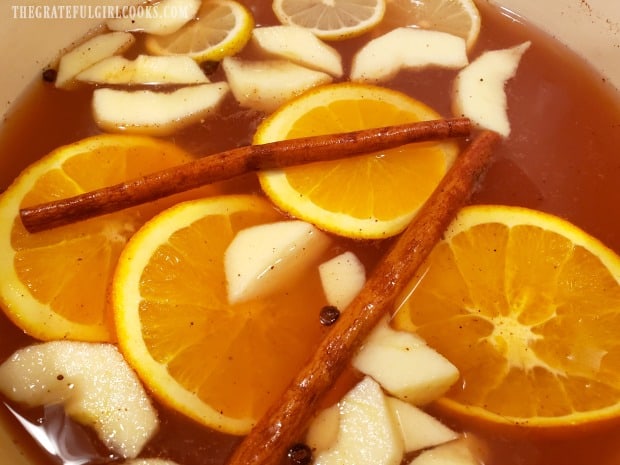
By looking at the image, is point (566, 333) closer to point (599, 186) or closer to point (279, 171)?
point (599, 186)

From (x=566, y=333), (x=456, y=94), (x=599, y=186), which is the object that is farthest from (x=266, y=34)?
(x=566, y=333)

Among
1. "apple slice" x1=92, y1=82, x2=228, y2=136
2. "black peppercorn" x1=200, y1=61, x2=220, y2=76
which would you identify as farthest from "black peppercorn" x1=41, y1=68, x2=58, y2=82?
"black peppercorn" x1=200, y1=61, x2=220, y2=76

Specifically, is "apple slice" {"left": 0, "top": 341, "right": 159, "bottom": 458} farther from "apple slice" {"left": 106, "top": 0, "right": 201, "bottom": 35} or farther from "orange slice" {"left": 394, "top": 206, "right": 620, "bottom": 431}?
"apple slice" {"left": 106, "top": 0, "right": 201, "bottom": 35}

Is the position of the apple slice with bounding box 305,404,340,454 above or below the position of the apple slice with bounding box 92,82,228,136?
below

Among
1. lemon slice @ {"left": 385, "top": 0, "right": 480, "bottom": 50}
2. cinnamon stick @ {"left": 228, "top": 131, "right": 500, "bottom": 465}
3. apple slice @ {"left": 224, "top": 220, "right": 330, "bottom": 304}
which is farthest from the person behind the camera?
lemon slice @ {"left": 385, "top": 0, "right": 480, "bottom": 50}

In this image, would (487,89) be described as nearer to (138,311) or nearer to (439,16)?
(439,16)
